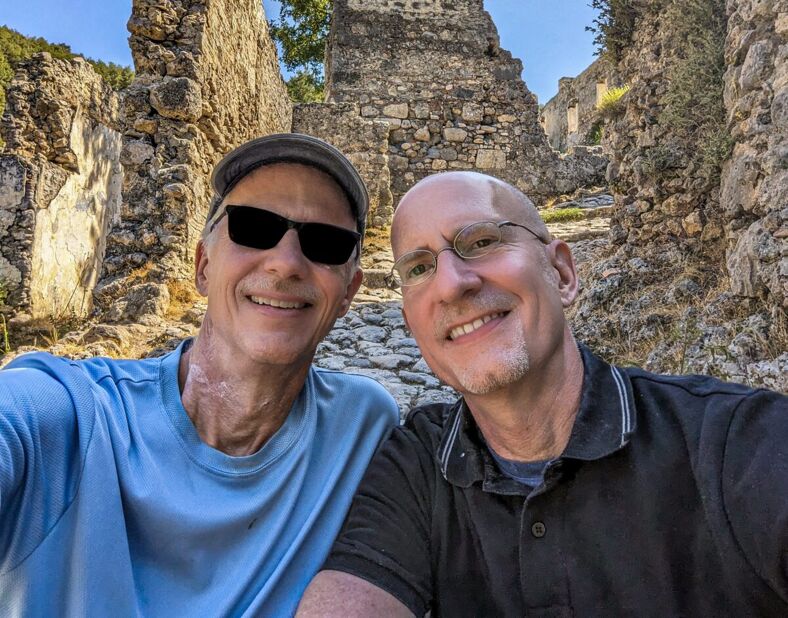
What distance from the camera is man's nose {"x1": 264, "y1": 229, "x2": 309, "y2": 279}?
162cm

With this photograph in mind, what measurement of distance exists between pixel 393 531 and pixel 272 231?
0.96 m

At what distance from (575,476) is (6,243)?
24.3 ft

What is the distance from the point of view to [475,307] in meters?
1.44

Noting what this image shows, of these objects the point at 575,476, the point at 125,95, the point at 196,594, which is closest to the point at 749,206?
the point at 575,476

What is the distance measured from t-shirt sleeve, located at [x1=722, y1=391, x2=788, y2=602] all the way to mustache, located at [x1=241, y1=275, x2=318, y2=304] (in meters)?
1.19

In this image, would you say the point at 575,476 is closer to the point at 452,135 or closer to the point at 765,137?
the point at 765,137

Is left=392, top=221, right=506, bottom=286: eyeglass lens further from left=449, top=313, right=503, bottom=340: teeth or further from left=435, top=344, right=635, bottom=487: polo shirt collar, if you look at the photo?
left=435, top=344, right=635, bottom=487: polo shirt collar

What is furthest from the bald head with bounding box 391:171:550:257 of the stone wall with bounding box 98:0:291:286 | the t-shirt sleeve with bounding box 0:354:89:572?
the stone wall with bounding box 98:0:291:286

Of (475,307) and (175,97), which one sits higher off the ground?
(175,97)

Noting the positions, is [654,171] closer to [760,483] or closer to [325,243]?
[325,243]

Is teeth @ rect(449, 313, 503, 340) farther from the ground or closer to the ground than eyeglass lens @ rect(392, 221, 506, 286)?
closer to the ground

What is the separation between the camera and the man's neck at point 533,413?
1.38 m

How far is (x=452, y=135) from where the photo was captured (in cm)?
1092

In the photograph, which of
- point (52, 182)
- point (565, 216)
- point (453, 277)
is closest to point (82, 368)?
point (453, 277)
